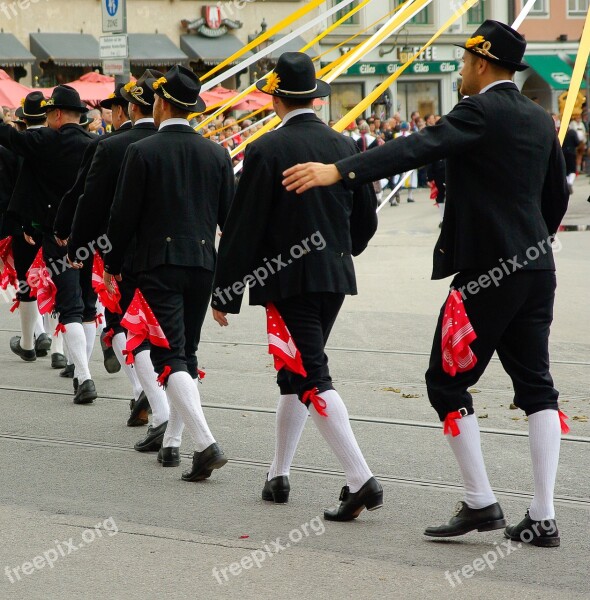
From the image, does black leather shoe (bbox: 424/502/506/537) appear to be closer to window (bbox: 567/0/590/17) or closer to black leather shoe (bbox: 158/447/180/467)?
black leather shoe (bbox: 158/447/180/467)

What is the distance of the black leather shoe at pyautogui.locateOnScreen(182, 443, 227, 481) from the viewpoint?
18.6 feet

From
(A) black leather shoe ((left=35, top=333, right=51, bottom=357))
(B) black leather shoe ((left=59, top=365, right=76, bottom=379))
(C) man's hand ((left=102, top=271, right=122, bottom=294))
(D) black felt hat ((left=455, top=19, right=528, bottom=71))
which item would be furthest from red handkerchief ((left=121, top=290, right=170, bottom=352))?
(A) black leather shoe ((left=35, top=333, right=51, bottom=357))

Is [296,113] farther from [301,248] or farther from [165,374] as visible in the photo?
[165,374]

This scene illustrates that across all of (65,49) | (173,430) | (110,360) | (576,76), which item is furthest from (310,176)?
(65,49)

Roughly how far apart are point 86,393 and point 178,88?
2.49 metres

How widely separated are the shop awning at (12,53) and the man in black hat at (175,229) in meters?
25.7

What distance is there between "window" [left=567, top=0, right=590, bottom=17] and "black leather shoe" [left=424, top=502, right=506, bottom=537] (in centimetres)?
3930

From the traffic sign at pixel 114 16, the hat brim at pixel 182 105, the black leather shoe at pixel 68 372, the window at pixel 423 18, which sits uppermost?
the hat brim at pixel 182 105

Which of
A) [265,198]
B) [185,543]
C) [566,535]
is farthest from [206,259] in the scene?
[566,535]

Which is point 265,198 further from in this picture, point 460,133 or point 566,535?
point 566,535

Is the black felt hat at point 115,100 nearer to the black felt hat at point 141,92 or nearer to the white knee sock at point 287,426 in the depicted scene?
the black felt hat at point 141,92

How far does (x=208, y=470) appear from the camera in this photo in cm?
570

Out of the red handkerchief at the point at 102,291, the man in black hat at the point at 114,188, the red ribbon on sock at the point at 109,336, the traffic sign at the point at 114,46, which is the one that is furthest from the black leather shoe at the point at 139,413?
the traffic sign at the point at 114,46

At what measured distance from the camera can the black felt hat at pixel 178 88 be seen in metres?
5.79
